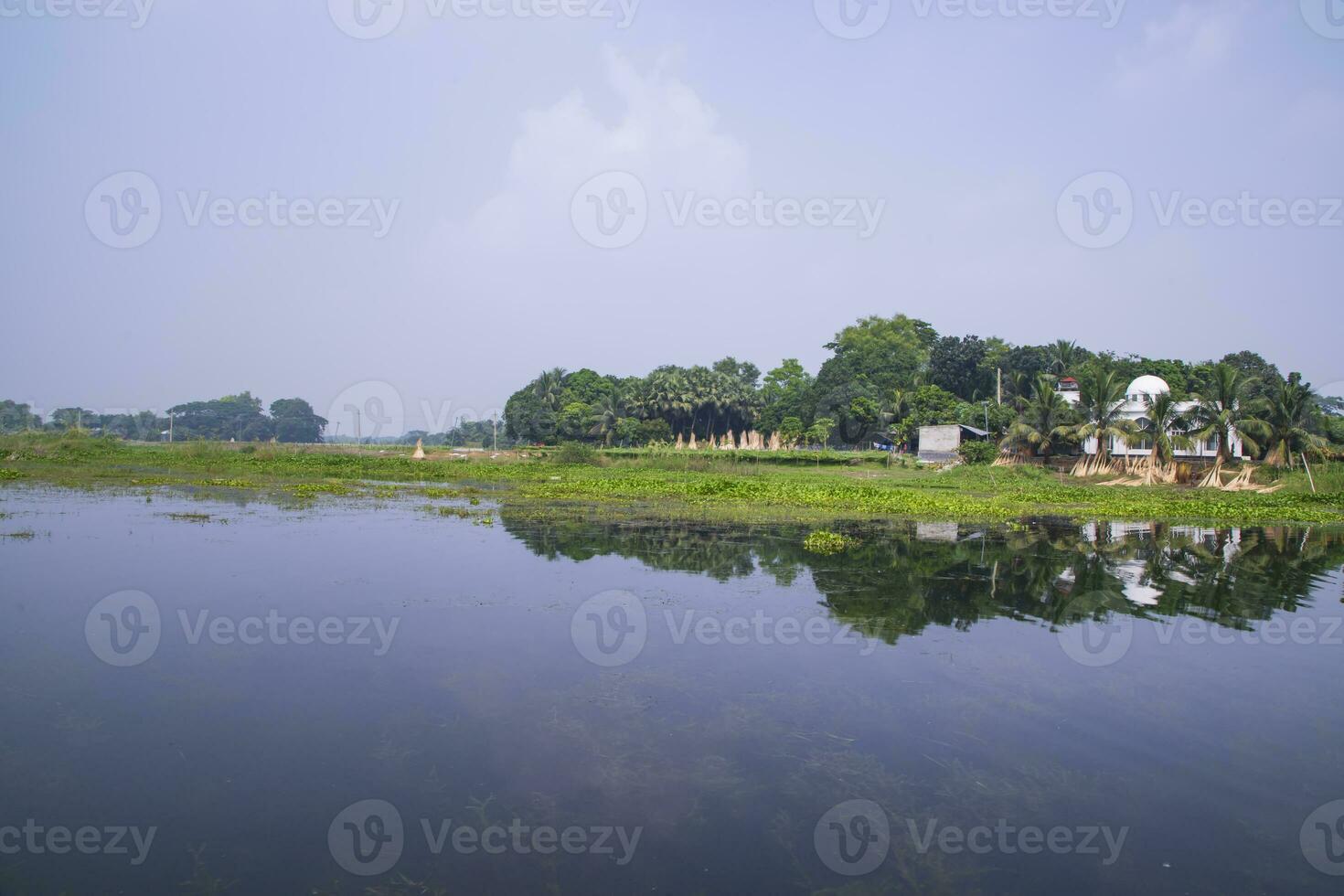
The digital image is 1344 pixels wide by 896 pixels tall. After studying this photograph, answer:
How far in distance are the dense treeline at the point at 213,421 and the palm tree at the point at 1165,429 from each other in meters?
98.5

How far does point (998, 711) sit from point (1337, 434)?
47.1 meters

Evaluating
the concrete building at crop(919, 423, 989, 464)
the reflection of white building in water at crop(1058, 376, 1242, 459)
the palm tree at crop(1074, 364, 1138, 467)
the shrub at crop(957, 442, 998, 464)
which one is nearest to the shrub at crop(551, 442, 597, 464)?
the concrete building at crop(919, 423, 989, 464)

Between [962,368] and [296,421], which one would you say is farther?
[296,421]

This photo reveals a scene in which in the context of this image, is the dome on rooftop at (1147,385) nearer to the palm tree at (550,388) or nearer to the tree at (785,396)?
the tree at (785,396)

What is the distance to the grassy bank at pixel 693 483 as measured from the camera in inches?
1088

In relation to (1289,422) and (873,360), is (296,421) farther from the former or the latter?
(1289,422)

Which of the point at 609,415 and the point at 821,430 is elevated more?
the point at 609,415

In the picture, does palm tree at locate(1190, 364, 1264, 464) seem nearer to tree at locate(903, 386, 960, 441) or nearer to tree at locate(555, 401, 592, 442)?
tree at locate(903, 386, 960, 441)

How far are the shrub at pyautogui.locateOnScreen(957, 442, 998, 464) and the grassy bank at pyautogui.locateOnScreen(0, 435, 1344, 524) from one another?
10.7 feet

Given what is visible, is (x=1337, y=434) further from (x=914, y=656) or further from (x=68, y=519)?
(x=68, y=519)

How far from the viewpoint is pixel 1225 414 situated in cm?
3659

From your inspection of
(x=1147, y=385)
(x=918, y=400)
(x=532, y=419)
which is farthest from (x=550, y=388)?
(x=1147, y=385)

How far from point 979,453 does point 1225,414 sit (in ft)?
39.9

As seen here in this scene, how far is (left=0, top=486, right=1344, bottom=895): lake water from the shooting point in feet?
18.0
